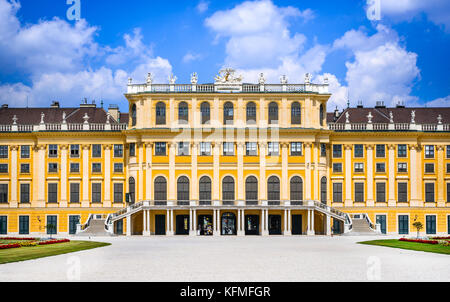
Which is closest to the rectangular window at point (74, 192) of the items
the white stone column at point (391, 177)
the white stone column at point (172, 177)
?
the white stone column at point (172, 177)

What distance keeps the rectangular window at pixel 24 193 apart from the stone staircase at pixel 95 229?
369 inches

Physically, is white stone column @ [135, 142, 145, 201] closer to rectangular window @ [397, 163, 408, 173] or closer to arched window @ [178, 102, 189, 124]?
arched window @ [178, 102, 189, 124]

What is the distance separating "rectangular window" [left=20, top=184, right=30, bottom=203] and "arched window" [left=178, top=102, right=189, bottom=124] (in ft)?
63.3

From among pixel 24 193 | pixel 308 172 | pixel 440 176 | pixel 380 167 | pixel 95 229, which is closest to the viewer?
pixel 95 229

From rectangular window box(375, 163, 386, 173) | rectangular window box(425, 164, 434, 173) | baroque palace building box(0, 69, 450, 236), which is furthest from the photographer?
rectangular window box(425, 164, 434, 173)

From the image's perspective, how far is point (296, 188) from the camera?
71.8m

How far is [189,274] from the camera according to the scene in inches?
1058

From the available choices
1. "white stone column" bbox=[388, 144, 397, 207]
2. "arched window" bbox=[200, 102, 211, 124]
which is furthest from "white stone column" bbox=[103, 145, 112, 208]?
"white stone column" bbox=[388, 144, 397, 207]

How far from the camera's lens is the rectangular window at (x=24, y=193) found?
75125mm

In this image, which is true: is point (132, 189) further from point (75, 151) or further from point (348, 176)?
point (348, 176)

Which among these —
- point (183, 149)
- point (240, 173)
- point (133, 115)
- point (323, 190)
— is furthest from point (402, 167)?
point (133, 115)

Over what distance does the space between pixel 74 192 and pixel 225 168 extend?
17.4 metres

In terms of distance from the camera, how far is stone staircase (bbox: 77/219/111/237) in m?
67.6
